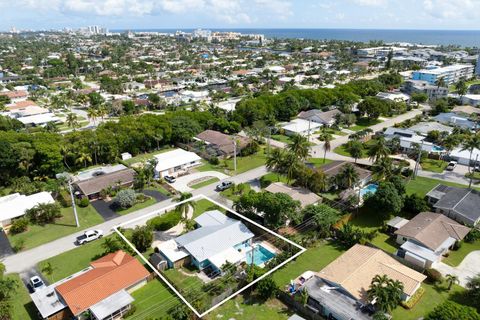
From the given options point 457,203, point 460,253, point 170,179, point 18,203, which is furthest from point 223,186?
point 457,203

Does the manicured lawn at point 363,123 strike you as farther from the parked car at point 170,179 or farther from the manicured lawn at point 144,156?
the parked car at point 170,179

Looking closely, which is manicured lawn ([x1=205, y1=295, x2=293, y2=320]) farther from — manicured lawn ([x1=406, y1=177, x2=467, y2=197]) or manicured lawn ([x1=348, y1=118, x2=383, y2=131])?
manicured lawn ([x1=348, y1=118, x2=383, y2=131])

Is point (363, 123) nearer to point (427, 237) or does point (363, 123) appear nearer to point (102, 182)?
point (427, 237)

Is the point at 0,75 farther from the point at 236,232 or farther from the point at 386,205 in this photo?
the point at 386,205

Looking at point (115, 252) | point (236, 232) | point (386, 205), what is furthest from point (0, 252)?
point (386, 205)

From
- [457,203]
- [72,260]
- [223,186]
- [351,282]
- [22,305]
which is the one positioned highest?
[457,203]

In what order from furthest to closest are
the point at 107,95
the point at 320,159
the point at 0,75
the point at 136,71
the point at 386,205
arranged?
the point at 136,71
the point at 0,75
the point at 107,95
the point at 320,159
the point at 386,205
